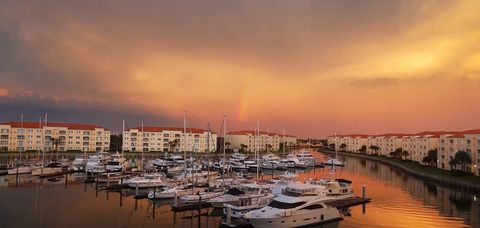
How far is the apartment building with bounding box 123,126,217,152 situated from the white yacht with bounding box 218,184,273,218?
85446mm

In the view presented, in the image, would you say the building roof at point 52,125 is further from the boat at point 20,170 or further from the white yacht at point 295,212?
the white yacht at point 295,212

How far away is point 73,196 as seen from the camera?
40.8 m

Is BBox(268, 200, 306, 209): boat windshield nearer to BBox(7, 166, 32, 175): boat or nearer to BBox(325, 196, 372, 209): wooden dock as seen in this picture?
BBox(325, 196, 372, 209): wooden dock

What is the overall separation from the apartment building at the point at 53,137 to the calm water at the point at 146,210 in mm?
64950

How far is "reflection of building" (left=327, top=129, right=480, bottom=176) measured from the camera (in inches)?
2437

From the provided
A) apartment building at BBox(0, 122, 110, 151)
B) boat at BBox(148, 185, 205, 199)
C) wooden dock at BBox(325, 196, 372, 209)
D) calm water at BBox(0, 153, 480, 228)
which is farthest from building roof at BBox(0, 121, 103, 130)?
wooden dock at BBox(325, 196, 372, 209)

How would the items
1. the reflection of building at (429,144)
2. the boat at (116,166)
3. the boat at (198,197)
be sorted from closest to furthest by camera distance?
1. the boat at (198,197)
2. the boat at (116,166)
3. the reflection of building at (429,144)

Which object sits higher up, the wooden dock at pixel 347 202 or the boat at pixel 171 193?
the boat at pixel 171 193

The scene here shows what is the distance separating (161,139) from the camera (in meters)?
127

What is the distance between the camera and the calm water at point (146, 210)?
96.1 ft

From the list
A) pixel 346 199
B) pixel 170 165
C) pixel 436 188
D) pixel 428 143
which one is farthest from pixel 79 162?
pixel 428 143

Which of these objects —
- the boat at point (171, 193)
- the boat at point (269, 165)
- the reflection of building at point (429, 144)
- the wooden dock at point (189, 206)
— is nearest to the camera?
the wooden dock at point (189, 206)

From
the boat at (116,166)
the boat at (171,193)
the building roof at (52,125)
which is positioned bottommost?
the boat at (171,193)

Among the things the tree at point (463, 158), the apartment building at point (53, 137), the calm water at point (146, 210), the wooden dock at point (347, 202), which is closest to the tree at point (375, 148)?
the tree at point (463, 158)
